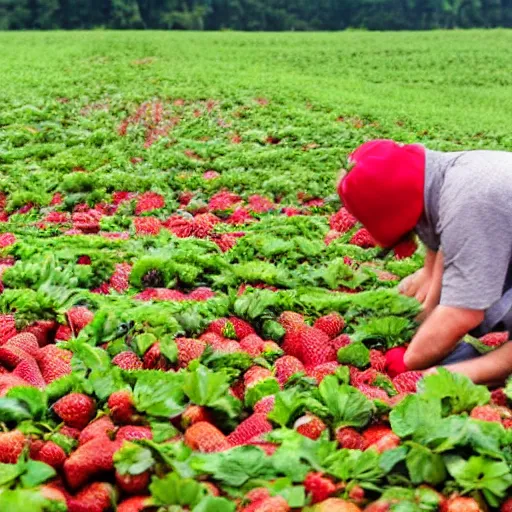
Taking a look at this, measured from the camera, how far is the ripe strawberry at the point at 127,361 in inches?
101

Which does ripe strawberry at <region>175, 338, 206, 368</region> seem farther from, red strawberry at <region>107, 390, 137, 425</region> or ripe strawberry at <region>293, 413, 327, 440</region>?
ripe strawberry at <region>293, 413, 327, 440</region>

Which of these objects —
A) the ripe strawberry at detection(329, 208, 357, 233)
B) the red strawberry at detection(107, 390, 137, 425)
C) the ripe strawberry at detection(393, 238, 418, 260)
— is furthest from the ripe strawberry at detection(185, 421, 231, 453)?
the ripe strawberry at detection(329, 208, 357, 233)

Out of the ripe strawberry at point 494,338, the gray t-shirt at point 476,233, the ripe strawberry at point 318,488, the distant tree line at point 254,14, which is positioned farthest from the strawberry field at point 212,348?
the distant tree line at point 254,14

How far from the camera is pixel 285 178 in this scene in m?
6.81

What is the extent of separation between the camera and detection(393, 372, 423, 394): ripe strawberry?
2500mm

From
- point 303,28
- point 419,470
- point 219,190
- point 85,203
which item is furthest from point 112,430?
point 303,28

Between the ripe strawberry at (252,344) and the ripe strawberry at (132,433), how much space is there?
2.43ft

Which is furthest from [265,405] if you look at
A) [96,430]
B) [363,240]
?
[363,240]

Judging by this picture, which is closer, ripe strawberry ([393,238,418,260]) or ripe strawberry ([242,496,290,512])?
ripe strawberry ([242,496,290,512])

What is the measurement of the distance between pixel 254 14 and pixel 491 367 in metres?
47.9

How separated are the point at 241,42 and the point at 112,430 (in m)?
24.6

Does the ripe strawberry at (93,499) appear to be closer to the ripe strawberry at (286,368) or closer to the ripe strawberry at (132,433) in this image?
the ripe strawberry at (132,433)

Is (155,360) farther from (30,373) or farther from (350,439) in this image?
(350,439)

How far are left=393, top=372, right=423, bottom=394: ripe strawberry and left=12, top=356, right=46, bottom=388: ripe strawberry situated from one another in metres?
1.15
